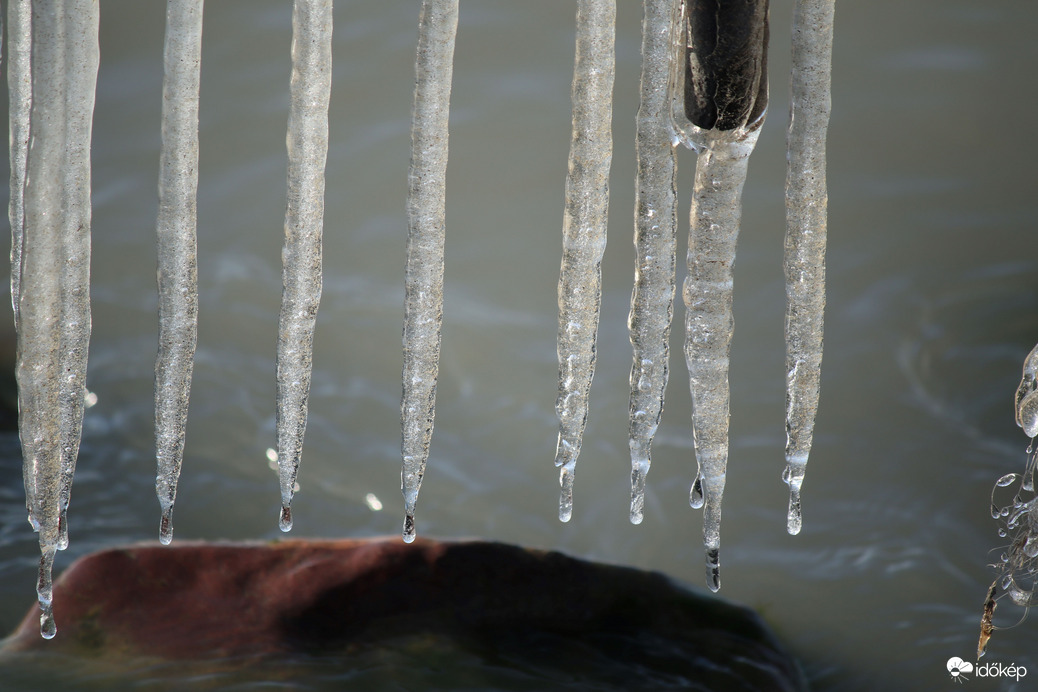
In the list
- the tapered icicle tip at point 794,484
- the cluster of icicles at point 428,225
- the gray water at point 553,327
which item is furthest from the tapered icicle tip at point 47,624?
the tapered icicle tip at point 794,484

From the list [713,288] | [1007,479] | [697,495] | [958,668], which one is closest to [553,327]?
[958,668]

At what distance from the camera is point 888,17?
184 inches

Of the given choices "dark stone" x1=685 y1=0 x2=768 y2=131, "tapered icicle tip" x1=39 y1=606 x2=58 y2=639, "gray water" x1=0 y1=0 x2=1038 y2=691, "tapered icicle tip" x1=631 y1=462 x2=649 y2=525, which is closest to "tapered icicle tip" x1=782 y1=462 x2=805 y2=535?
"tapered icicle tip" x1=631 y1=462 x2=649 y2=525

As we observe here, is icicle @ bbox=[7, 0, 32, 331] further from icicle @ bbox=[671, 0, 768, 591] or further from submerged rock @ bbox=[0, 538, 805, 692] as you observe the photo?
icicle @ bbox=[671, 0, 768, 591]

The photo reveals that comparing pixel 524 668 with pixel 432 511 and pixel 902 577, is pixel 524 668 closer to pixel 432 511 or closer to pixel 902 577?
pixel 432 511

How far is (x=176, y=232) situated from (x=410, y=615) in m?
1.19

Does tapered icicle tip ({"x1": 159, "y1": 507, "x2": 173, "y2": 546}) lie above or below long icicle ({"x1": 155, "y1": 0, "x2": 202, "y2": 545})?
below

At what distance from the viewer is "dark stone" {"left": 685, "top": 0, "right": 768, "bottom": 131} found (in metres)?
1.37

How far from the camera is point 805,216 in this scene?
160 centimetres

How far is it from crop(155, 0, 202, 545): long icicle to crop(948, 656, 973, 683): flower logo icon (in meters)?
2.14

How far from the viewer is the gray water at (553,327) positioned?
3078mm

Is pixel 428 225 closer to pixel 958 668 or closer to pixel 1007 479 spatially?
pixel 1007 479

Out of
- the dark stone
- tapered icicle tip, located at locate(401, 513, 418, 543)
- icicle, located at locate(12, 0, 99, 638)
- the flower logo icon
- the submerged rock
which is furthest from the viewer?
the flower logo icon

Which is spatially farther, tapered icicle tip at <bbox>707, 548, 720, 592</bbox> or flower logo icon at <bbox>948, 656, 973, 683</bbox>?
flower logo icon at <bbox>948, 656, 973, 683</bbox>
